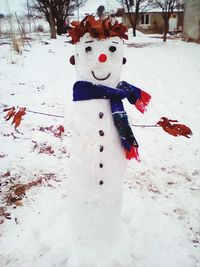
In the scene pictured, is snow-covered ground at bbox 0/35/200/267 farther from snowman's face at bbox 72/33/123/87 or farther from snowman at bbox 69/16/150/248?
snowman's face at bbox 72/33/123/87

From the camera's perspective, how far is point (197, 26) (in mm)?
15758

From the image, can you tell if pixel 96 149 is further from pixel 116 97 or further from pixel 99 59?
pixel 99 59

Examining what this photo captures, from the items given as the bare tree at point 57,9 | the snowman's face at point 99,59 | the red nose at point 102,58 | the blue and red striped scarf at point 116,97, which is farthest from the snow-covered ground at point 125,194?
the bare tree at point 57,9

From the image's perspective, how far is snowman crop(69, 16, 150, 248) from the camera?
193 cm

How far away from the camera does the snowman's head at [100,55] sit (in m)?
1.90

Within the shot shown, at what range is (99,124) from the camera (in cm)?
202

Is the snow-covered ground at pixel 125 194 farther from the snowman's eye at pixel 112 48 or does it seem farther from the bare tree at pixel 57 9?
the bare tree at pixel 57 9

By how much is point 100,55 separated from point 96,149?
66 centimetres

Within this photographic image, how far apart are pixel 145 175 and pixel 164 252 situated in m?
1.17

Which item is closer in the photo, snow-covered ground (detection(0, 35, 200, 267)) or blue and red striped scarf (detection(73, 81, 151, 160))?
blue and red striped scarf (detection(73, 81, 151, 160))

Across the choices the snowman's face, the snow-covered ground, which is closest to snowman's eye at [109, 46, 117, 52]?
the snowman's face

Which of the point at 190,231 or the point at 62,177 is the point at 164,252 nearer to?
the point at 190,231

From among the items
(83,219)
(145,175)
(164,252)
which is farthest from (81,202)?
(145,175)

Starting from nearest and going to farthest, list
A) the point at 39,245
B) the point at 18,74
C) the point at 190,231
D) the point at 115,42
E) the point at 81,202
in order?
1. the point at 115,42
2. the point at 81,202
3. the point at 39,245
4. the point at 190,231
5. the point at 18,74
